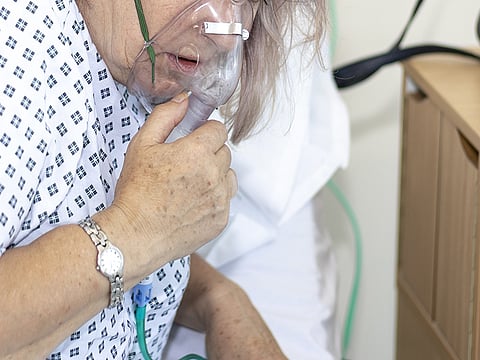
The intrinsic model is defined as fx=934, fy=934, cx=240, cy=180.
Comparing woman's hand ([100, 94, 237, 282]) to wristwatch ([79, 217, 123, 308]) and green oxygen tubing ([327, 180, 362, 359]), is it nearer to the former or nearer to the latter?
wristwatch ([79, 217, 123, 308])

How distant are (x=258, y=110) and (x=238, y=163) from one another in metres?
0.35

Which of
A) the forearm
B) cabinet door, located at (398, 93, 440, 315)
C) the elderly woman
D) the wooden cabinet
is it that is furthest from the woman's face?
cabinet door, located at (398, 93, 440, 315)

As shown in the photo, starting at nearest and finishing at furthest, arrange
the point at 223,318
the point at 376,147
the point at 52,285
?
the point at 52,285, the point at 223,318, the point at 376,147

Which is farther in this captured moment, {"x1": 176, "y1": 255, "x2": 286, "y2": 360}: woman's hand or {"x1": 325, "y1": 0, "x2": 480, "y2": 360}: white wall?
{"x1": 325, "y1": 0, "x2": 480, "y2": 360}: white wall

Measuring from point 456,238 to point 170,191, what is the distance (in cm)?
68

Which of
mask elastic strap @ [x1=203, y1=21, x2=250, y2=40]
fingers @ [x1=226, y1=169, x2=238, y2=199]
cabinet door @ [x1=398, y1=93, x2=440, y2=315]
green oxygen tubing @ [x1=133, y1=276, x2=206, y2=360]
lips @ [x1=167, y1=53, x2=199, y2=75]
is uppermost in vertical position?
mask elastic strap @ [x1=203, y1=21, x2=250, y2=40]

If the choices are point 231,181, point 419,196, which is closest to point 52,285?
point 231,181

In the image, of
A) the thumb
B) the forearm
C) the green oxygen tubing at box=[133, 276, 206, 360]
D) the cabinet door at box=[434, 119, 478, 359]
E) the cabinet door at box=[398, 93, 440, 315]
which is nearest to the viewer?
the forearm

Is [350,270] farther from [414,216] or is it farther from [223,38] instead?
[223,38]

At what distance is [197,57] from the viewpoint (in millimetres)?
1006

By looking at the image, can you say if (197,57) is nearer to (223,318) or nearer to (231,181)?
(231,181)

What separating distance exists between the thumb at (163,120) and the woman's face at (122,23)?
0.23 feet

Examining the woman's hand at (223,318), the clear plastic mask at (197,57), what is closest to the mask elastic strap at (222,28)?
the clear plastic mask at (197,57)

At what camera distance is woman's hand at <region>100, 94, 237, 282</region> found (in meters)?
0.90
